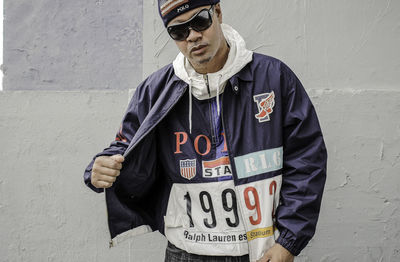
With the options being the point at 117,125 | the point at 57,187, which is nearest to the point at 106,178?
the point at 117,125

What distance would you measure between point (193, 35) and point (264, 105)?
1.58ft

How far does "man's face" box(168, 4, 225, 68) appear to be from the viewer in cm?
156

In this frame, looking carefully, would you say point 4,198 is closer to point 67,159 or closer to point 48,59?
point 67,159

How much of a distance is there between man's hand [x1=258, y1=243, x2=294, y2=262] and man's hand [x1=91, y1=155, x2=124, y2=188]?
0.78 metres

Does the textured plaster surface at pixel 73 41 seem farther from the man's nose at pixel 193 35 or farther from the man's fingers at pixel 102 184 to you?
the man's fingers at pixel 102 184

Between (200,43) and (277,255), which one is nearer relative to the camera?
Result: (277,255)

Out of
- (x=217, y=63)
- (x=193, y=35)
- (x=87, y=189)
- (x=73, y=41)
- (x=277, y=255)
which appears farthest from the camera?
(x=73, y=41)

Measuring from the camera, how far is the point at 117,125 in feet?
8.44

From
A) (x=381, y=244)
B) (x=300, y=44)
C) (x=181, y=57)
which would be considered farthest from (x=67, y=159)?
(x=381, y=244)

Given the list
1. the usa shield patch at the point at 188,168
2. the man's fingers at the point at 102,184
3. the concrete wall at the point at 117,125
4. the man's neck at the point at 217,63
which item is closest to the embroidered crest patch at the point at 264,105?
the man's neck at the point at 217,63

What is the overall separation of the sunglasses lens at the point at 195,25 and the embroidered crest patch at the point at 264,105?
431 mm

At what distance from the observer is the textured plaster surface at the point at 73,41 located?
8.72ft

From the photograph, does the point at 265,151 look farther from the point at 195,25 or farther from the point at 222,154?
the point at 195,25

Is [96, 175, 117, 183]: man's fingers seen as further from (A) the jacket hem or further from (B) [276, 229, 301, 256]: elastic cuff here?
(B) [276, 229, 301, 256]: elastic cuff
